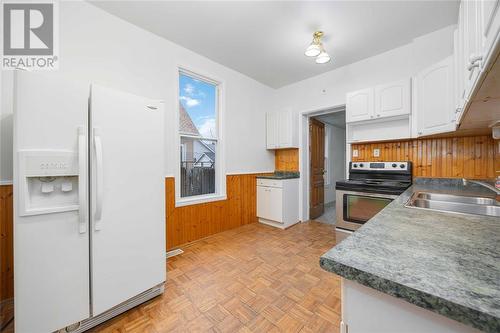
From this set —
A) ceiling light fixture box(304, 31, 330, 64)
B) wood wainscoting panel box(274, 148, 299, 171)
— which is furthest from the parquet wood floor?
ceiling light fixture box(304, 31, 330, 64)

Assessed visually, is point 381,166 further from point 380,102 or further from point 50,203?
point 50,203

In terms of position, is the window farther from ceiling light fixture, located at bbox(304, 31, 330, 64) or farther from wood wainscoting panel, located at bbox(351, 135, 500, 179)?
wood wainscoting panel, located at bbox(351, 135, 500, 179)

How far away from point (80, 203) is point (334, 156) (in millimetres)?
5759

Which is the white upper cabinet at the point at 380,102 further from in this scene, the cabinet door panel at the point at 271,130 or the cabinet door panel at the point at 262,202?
the cabinet door panel at the point at 262,202

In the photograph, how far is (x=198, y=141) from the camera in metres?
2.99

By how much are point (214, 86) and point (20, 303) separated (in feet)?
10.0

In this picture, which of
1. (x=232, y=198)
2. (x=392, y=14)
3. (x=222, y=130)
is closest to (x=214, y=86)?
(x=222, y=130)

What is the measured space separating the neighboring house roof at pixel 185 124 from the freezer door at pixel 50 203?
1423mm

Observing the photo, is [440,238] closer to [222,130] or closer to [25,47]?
[222,130]

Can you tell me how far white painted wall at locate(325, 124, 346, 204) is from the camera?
548 cm

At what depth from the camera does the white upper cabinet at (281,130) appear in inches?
142

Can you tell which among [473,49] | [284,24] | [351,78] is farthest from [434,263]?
[351,78]

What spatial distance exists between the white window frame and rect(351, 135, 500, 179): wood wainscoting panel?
2417 mm

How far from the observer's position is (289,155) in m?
3.94
